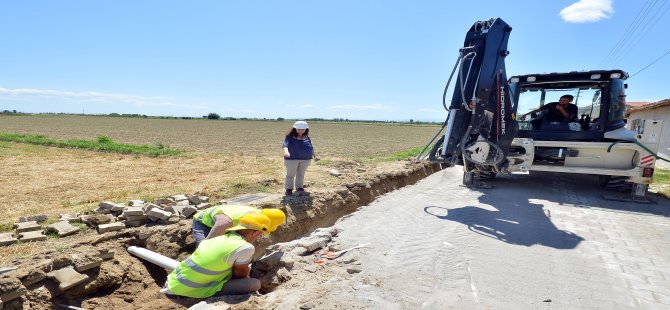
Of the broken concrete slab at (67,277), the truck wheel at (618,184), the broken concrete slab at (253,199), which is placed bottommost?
the broken concrete slab at (67,277)

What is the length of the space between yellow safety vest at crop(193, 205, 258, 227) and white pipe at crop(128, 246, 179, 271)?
0.54 metres

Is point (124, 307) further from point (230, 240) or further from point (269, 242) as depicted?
point (269, 242)

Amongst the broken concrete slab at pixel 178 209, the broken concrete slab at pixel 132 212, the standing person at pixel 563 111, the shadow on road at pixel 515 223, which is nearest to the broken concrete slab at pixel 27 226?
the broken concrete slab at pixel 132 212

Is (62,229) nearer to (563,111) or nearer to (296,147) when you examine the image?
(296,147)

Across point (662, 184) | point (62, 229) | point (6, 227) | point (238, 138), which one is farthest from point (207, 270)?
point (238, 138)

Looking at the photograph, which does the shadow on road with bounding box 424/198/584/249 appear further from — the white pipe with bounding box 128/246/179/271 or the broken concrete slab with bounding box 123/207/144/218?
the broken concrete slab with bounding box 123/207/144/218

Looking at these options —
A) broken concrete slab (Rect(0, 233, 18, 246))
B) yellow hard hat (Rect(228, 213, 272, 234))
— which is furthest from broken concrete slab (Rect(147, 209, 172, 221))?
yellow hard hat (Rect(228, 213, 272, 234))

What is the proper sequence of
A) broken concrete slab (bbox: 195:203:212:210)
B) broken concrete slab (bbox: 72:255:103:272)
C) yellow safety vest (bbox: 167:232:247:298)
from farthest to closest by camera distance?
broken concrete slab (bbox: 195:203:212:210) → broken concrete slab (bbox: 72:255:103:272) → yellow safety vest (bbox: 167:232:247:298)

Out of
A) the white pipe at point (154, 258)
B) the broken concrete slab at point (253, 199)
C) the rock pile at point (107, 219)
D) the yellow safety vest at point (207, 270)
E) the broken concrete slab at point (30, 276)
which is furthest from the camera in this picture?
the broken concrete slab at point (253, 199)

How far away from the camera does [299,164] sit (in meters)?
6.64

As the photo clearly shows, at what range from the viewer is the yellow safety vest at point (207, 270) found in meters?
3.39

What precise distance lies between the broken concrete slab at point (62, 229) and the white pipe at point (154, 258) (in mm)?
775

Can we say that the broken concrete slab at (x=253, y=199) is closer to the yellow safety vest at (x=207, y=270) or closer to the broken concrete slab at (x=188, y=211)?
the broken concrete slab at (x=188, y=211)

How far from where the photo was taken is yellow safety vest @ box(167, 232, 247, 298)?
3393mm
